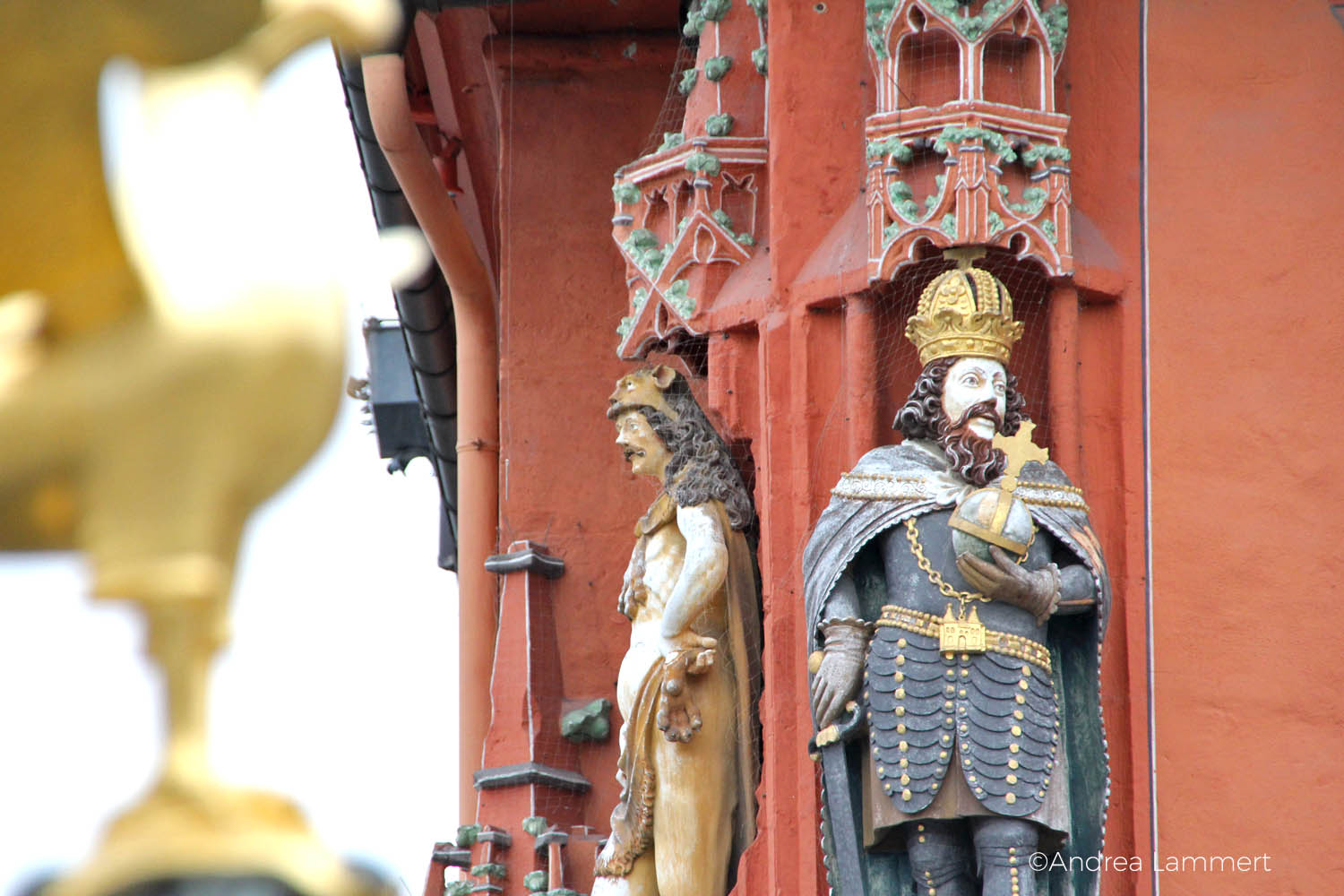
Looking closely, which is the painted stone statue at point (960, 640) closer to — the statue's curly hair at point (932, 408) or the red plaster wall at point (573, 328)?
the statue's curly hair at point (932, 408)

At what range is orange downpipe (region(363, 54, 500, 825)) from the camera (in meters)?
13.1

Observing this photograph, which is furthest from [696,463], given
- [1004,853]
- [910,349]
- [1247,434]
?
[1004,853]

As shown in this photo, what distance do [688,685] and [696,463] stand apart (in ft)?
2.64

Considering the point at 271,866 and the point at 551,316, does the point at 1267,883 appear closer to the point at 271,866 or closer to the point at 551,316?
the point at 551,316

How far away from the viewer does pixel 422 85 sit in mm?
13711

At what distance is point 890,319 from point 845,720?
1685 millimetres

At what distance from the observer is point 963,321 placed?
788 cm

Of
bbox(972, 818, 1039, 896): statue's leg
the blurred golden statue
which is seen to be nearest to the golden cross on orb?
bbox(972, 818, 1039, 896): statue's leg

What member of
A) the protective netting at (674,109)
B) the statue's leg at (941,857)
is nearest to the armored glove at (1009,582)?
the statue's leg at (941,857)

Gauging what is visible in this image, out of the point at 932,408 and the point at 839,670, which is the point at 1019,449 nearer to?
the point at 932,408

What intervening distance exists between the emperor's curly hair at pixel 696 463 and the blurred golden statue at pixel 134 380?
287 inches

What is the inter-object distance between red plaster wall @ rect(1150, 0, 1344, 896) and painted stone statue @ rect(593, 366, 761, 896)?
60.8 inches

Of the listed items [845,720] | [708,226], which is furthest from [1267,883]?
[708,226]

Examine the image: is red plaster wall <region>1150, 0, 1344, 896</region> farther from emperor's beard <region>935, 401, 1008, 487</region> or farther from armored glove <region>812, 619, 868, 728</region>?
armored glove <region>812, 619, 868, 728</region>
